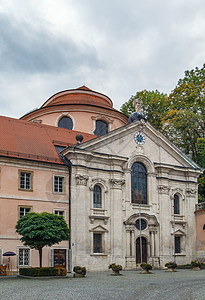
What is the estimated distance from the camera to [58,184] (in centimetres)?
3450

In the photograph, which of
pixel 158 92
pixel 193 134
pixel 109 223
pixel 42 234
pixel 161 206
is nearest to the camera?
pixel 42 234

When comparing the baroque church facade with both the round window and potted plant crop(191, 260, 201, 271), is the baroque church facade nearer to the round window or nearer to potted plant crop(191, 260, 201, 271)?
the round window

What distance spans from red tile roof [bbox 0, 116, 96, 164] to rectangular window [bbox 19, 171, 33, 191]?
1310 mm

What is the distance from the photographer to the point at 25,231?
87.9 feet

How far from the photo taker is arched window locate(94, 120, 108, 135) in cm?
4526

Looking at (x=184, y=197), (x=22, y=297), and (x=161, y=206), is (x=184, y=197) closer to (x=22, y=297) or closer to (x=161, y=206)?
(x=161, y=206)

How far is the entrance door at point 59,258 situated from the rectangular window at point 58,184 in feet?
16.2

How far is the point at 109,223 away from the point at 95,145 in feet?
23.4

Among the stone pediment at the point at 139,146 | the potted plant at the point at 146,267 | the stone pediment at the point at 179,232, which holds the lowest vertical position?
the potted plant at the point at 146,267

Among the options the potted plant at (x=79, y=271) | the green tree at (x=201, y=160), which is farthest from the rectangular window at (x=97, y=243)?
the green tree at (x=201, y=160)

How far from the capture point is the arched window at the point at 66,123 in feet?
147

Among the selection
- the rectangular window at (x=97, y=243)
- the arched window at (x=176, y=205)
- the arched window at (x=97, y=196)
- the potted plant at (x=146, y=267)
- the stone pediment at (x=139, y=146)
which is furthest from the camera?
the arched window at (x=176, y=205)

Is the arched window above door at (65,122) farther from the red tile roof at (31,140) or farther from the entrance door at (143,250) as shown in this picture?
the entrance door at (143,250)

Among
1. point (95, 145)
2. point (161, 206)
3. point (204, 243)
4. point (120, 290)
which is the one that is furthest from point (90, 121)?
point (120, 290)
